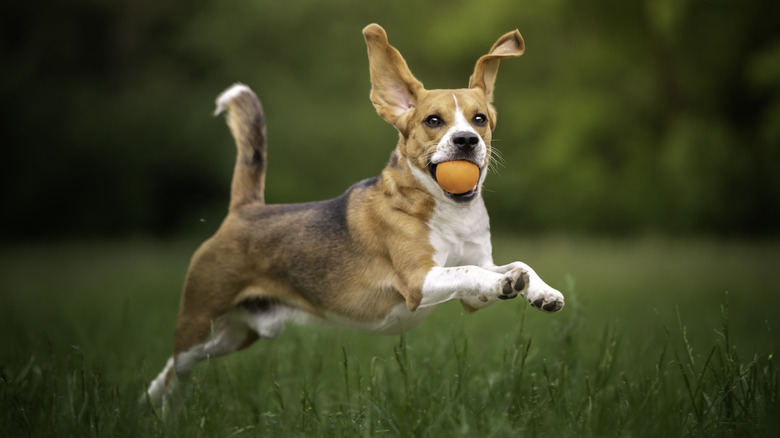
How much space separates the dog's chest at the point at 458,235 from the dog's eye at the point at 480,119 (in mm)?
448

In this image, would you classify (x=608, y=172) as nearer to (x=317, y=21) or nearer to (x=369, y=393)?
(x=317, y=21)

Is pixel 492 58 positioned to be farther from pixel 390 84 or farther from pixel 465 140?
pixel 465 140

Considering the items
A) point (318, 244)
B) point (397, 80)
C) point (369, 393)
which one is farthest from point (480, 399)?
point (397, 80)

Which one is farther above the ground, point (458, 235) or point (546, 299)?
point (458, 235)

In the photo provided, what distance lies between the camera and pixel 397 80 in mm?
4500

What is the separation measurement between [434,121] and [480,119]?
264 mm

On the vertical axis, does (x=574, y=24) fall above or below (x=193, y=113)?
above

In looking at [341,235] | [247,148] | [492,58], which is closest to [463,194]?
[492,58]

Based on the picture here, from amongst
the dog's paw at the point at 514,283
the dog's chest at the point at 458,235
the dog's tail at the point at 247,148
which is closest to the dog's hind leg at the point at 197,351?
the dog's tail at the point at 247,148

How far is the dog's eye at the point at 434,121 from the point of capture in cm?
416

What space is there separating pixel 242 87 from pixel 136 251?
1135 centimetres

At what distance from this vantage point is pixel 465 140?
3.92 meters

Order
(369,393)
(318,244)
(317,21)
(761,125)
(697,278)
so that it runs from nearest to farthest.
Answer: (369,393), (318,244), (697,278), (761,125), (317,21)

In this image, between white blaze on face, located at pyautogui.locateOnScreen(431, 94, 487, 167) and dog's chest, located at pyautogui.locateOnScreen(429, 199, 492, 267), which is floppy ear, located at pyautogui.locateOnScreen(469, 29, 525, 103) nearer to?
white blaze on face, located at pyautogui.locateOnScreen(431, 94, 487, 167)
